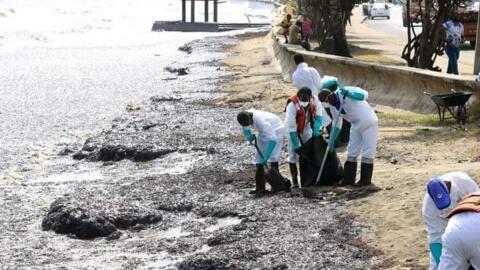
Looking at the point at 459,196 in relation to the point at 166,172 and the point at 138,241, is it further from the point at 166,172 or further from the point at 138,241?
the point at 166,172

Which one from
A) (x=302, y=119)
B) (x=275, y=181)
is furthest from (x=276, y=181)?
(x=302, y=119)

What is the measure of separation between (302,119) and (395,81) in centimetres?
842

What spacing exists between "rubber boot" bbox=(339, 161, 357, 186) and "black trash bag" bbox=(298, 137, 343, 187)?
0.15m

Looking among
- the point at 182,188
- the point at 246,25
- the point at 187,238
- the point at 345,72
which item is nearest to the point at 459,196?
the point at 187,238

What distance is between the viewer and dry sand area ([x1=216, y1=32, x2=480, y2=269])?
8.35 metres

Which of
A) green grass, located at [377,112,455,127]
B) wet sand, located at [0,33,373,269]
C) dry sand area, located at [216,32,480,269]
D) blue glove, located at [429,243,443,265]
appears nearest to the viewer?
blue glove, located at [429,243,443,265]

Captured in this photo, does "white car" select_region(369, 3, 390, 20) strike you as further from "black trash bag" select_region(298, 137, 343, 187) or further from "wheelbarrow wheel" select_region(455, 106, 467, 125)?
"black trash bag" select_region(298, 137, 343, 187)

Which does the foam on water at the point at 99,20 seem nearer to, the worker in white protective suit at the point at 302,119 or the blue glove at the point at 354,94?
the worker in white protective suit at the point at 302,119

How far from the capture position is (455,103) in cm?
1458

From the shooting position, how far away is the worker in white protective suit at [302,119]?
11.5m

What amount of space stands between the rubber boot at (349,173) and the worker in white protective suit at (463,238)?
20.3 ft

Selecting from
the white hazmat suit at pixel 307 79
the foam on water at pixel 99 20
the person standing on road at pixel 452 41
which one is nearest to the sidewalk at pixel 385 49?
the person standing on road at pixel 452 41

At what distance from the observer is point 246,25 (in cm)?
7231

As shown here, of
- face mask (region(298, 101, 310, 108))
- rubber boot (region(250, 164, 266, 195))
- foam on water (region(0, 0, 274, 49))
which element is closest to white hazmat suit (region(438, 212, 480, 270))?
face mask (region(298, 101, 310, 108))
